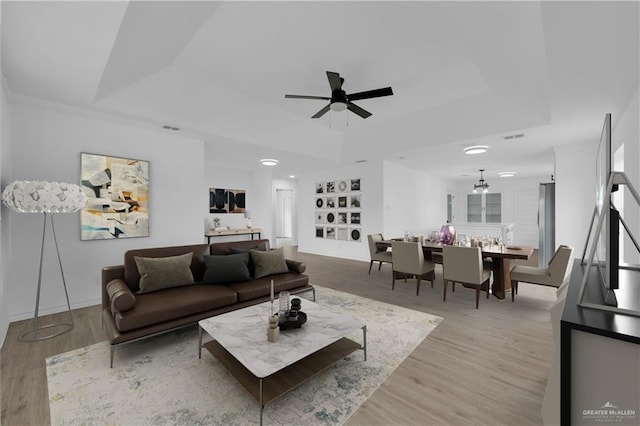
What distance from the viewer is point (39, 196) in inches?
105

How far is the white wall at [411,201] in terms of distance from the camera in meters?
7.11

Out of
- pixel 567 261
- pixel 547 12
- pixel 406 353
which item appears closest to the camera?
pixel 547 12

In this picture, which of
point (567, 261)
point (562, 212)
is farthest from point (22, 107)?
point (562, 212)

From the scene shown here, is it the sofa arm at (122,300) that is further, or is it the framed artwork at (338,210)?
the framed artwork at (338,210)

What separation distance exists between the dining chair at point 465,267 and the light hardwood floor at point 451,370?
1.13 ft

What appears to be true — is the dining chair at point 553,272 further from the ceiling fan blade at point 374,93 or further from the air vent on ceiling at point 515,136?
the ceiling fan blade at point 374,93

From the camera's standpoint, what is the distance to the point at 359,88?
12.3ft

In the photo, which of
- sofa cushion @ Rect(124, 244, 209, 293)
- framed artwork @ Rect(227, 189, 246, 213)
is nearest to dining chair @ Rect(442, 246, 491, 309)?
sofa cushion @ Rect(124, 244, 209, 293)

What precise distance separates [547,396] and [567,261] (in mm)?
3439

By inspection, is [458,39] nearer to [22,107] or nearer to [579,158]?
[579,158]

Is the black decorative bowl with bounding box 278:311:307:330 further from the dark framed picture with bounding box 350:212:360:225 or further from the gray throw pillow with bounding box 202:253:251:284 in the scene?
the dark framed picture with bounding box 350:212:360:225

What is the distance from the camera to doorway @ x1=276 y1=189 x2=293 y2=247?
11070 millimetres

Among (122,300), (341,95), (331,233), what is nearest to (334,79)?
(341,95)

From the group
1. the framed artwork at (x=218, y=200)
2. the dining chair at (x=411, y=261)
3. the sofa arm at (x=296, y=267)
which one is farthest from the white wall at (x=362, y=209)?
the sofa arm at (x=296, y=267)
